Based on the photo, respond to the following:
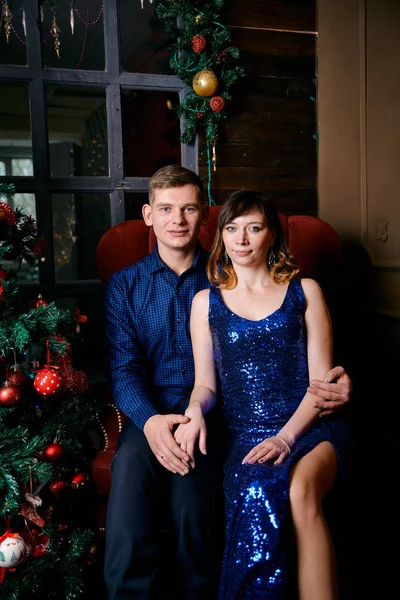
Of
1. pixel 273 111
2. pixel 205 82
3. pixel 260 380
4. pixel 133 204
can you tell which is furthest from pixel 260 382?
pixel 273 111

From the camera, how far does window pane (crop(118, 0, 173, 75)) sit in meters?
2.76

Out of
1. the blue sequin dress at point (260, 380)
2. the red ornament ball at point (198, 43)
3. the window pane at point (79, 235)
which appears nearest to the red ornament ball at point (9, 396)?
the blue sequin dress at point (260, 380)

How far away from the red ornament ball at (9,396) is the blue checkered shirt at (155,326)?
0.35m

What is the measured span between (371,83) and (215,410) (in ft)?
6.47

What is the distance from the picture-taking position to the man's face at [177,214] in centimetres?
188

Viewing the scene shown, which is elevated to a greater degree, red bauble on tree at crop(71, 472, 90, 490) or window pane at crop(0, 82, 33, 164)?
window pane at crop(0, 82, 33, 164)

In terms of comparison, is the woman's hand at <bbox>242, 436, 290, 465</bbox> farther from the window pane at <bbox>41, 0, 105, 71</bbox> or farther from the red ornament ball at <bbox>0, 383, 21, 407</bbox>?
the window pane at <bbox>41, 0, 105, 71</bbox>

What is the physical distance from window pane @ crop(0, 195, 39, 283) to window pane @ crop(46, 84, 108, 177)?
0.61m

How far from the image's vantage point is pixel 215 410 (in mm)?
1806

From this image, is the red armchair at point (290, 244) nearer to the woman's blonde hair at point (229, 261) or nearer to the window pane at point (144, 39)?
the woman's blonde hair at point (229, 261)

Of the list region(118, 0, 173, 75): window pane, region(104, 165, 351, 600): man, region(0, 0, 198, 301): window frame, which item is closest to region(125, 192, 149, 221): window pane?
region(0, 0, 198, 301): window frame

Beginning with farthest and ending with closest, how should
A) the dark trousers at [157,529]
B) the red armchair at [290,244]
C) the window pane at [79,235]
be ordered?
the window pane at [79,235] < the red armchair at [290,244] < the dark trousers at [157,529]

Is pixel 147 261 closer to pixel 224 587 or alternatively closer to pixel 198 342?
pixel 198 342

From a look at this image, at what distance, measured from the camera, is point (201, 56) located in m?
2.61
